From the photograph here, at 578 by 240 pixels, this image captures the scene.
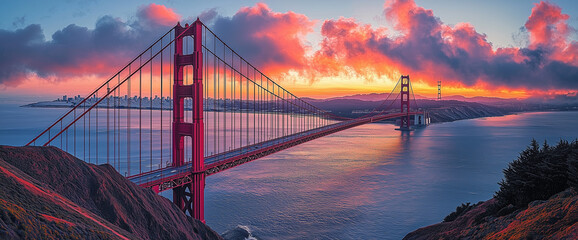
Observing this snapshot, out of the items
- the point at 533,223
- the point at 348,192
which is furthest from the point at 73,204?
the point at 348,192

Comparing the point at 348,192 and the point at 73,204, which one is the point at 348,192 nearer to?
the point at 348,192

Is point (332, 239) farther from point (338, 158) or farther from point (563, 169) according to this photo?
point (338, 158)

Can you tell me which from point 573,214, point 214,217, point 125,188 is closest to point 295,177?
point 214,217

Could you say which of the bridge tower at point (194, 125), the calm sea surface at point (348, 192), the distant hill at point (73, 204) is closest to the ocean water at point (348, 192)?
the calm sea surface at point (348, 192)

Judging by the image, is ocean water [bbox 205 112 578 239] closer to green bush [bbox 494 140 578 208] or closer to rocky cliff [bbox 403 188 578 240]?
rocky cliff [bbox 403 188 578 240]

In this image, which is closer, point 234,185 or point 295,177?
point 234,185

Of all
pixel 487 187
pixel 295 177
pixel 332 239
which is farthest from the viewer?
pixel 295 177

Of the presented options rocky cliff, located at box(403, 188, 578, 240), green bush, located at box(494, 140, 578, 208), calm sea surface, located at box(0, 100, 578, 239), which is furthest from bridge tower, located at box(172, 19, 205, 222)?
green bush, located at box(494, 140, 578, 208)
